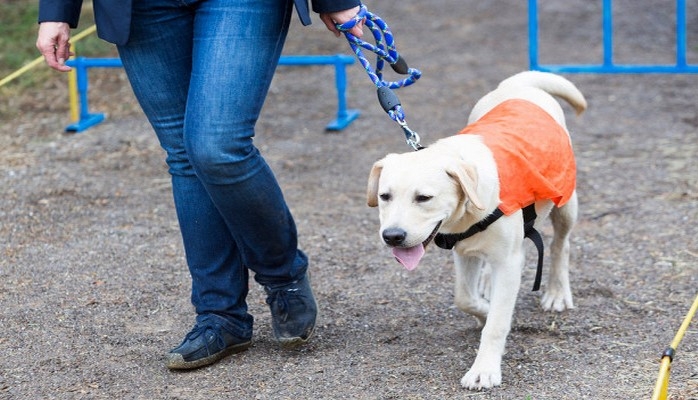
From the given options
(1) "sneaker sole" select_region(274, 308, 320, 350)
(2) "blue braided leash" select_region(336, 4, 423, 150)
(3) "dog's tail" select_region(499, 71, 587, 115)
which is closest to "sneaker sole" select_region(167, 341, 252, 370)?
(1) "sneaker sole" select_region(274, 308, 320, 350)

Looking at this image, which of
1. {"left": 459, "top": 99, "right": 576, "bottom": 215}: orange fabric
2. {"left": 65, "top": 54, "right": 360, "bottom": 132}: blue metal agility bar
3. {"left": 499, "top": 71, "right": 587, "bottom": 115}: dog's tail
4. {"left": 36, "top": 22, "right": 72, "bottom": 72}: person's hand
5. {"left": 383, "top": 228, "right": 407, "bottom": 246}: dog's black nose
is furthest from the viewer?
{"left": 65, "top": 54, "right": 360, "bottom": 132}: blue metal agility bar

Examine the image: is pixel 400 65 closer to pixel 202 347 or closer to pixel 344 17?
pixel 344 17

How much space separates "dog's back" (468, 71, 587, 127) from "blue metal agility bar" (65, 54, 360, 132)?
2886mm

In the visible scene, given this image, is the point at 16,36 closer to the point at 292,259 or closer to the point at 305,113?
the point at 305,113

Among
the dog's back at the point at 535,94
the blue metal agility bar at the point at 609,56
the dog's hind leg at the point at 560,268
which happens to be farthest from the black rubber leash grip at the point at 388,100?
the blue metal agility bar at the point at 609,56

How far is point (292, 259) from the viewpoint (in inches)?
137

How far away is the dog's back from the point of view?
3896mm

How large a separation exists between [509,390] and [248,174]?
108 cm

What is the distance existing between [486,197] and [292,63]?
3.95 meters

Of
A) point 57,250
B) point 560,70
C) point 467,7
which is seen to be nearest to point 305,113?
point 560,70

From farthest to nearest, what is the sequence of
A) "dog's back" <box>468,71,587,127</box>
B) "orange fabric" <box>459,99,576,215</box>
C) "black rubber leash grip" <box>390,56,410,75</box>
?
"dog's back" <box>468,71,587,127</box>
"black rubber leash grip" <box>390,56,410,75</box>
"orange fabric" <box>459,99,576,215</box>

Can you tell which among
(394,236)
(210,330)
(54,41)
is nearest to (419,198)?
(394,236)

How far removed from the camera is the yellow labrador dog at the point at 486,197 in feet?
10.2

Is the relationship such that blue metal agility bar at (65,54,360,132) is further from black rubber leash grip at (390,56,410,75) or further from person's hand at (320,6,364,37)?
person's hand at (320,6,364,37)
